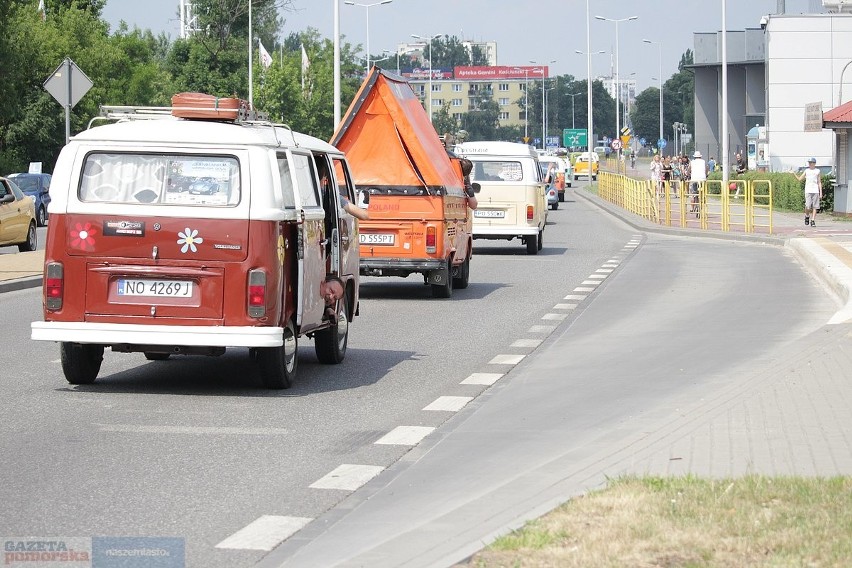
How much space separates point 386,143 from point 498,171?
10.3m

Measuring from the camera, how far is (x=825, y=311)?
17000 millimetres

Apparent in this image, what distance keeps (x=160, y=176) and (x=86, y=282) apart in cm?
91

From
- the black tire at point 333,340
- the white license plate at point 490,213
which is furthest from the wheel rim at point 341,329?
the white license plate at point 490,213

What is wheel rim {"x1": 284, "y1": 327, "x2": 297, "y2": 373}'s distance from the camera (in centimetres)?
1094

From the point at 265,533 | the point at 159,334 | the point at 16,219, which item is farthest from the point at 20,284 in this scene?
the point at 265,533

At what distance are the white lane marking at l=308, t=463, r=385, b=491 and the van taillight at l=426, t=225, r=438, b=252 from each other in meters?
10.9

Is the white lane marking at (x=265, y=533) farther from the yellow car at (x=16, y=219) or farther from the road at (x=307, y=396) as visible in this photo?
the yellow car at (x=16, y=219)

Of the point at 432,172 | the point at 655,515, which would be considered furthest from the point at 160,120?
the point at 432,172

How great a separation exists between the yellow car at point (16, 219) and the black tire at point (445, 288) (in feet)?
39.3

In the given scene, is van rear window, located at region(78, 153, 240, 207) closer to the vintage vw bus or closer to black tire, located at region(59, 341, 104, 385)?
the vintage vw bus

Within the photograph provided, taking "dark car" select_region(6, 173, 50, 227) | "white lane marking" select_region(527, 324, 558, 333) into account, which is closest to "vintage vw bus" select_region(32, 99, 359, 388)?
"white lane marking" select_region(527, 324, 558, 333)

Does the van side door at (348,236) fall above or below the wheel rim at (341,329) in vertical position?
above

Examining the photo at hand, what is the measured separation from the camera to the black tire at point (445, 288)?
19.3 m

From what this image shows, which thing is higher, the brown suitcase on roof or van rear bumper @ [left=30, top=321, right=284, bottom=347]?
the brown suitcase on roof
